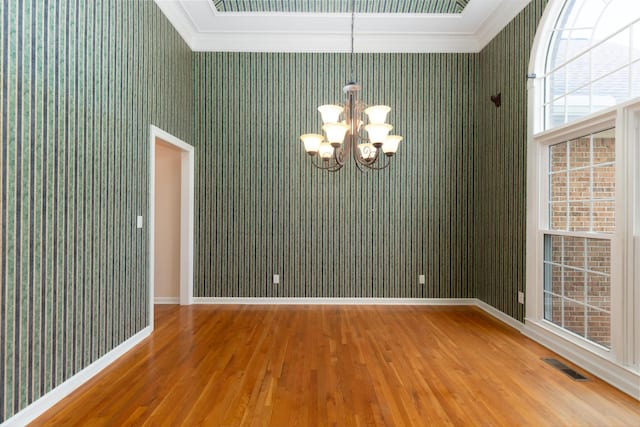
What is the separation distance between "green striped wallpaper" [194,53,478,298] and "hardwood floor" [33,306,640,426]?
0.93 m

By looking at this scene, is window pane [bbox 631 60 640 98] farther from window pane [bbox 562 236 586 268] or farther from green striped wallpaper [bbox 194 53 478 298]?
green striped wallpaper [bbox 194 53 478 298]

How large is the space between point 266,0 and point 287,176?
203cm

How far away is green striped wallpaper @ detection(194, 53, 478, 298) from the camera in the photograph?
4.39 m

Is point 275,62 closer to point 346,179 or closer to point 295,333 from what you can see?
point 346,179

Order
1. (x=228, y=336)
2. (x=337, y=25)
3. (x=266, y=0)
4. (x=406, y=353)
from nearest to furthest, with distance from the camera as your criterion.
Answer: (x=406, y=353) → (x=228, y=336) → (x=266, y=0) → (x=337, y=25)

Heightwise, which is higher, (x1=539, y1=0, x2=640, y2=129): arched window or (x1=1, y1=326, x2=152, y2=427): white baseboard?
(x1=539, y1=0, x2=640, y2=129): arched window

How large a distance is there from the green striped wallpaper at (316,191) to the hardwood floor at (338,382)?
93 cm

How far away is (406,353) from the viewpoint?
285 cm

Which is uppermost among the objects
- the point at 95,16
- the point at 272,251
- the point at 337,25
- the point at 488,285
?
the point at 337,25

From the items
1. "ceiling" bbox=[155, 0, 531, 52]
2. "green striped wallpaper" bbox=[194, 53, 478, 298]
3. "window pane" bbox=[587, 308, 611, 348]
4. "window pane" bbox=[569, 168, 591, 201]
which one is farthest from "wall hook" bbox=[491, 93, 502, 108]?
"window pane" bbox=[587, 308, 611, 348]

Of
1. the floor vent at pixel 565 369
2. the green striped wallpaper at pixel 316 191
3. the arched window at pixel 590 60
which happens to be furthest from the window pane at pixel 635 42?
the floor vent at pixel 565 369

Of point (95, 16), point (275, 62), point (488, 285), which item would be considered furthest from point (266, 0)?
point (488, 285)

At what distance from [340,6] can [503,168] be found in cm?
265

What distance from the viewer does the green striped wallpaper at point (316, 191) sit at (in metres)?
4.39
